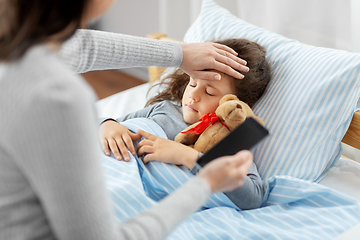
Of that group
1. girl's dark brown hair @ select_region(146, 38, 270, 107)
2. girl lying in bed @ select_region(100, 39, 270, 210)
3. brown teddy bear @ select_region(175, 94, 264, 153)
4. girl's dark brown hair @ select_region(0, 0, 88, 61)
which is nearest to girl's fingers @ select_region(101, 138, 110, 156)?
girl lying in bed @ select_region(100, 39, 270, 210)

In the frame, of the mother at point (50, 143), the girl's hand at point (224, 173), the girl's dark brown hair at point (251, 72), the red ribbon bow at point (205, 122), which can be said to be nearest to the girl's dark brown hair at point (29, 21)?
the mother at point (50, 143)

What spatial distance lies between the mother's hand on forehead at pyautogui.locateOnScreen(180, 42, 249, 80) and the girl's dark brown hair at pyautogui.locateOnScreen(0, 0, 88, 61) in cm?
56

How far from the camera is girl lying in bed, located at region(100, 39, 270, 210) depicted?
2.91 ft

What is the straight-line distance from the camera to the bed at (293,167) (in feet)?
2.62

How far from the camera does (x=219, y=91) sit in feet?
3.39

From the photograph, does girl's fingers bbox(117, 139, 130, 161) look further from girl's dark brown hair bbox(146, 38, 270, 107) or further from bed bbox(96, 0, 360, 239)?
girl's dark brown hair bbox(146, 38, 270, 107)

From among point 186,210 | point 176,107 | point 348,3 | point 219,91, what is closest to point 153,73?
point 176,107

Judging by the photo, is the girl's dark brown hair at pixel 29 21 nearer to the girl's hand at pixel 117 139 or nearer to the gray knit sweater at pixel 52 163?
the gray knit sweater at pixel 52 163

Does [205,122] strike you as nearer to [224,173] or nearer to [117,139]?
[117,139]

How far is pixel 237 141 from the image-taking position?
74cm

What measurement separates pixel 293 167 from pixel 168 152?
35 centimetres

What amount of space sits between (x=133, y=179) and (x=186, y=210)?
12.9 inches

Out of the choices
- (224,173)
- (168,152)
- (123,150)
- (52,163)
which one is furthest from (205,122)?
(52,163)

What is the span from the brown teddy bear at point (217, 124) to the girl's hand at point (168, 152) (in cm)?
6
